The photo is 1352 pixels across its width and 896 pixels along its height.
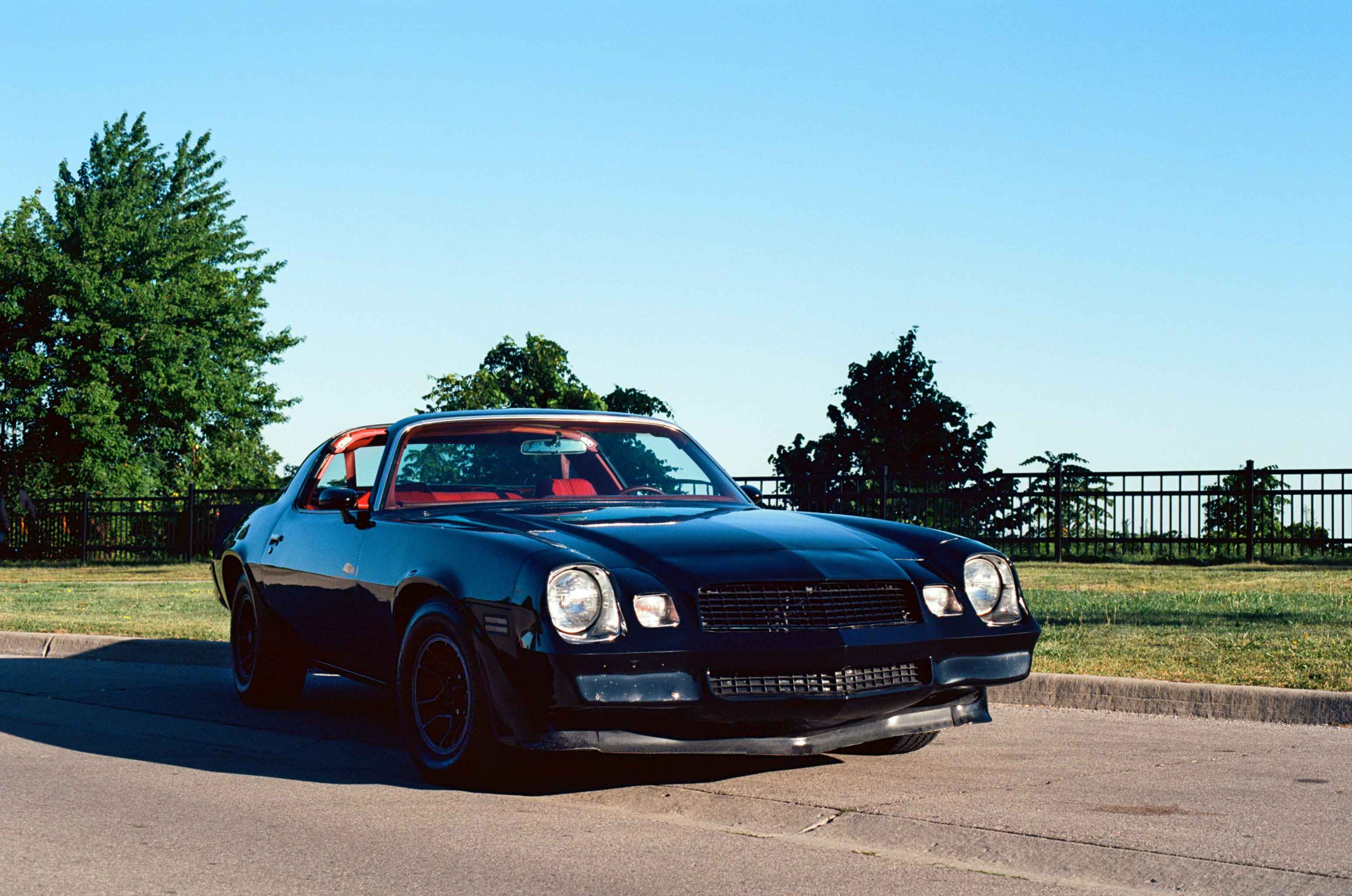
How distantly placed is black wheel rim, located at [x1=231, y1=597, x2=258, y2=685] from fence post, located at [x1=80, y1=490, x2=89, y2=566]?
21387mm

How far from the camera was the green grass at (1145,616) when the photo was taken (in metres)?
8.16

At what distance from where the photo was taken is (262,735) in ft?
23.3

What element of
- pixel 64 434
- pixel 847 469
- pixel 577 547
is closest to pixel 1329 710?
pixel 577 547

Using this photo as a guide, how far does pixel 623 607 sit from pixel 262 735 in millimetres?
2874

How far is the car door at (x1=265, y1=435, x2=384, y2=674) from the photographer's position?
21.1ft

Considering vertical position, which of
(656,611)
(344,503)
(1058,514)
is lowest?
(656,611)

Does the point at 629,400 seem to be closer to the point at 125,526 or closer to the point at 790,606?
the point at 125,526

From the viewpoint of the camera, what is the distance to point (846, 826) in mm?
4879

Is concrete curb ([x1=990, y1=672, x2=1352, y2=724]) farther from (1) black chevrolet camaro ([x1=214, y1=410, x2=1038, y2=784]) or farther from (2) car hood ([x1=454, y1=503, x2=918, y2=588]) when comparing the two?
(2) car hood ([x1=454, y1=503, x2=918, y2=588])

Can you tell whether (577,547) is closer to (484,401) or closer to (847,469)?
(847,469)

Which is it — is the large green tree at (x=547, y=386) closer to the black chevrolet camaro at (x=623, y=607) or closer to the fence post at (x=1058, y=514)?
the fence post at (x=1058, y=514)

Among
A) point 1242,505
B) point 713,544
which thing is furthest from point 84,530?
point 713,544

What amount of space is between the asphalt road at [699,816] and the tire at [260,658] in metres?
0.55

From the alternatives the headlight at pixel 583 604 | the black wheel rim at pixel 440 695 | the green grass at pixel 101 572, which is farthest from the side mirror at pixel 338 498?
the green grass at pixel 101 572
